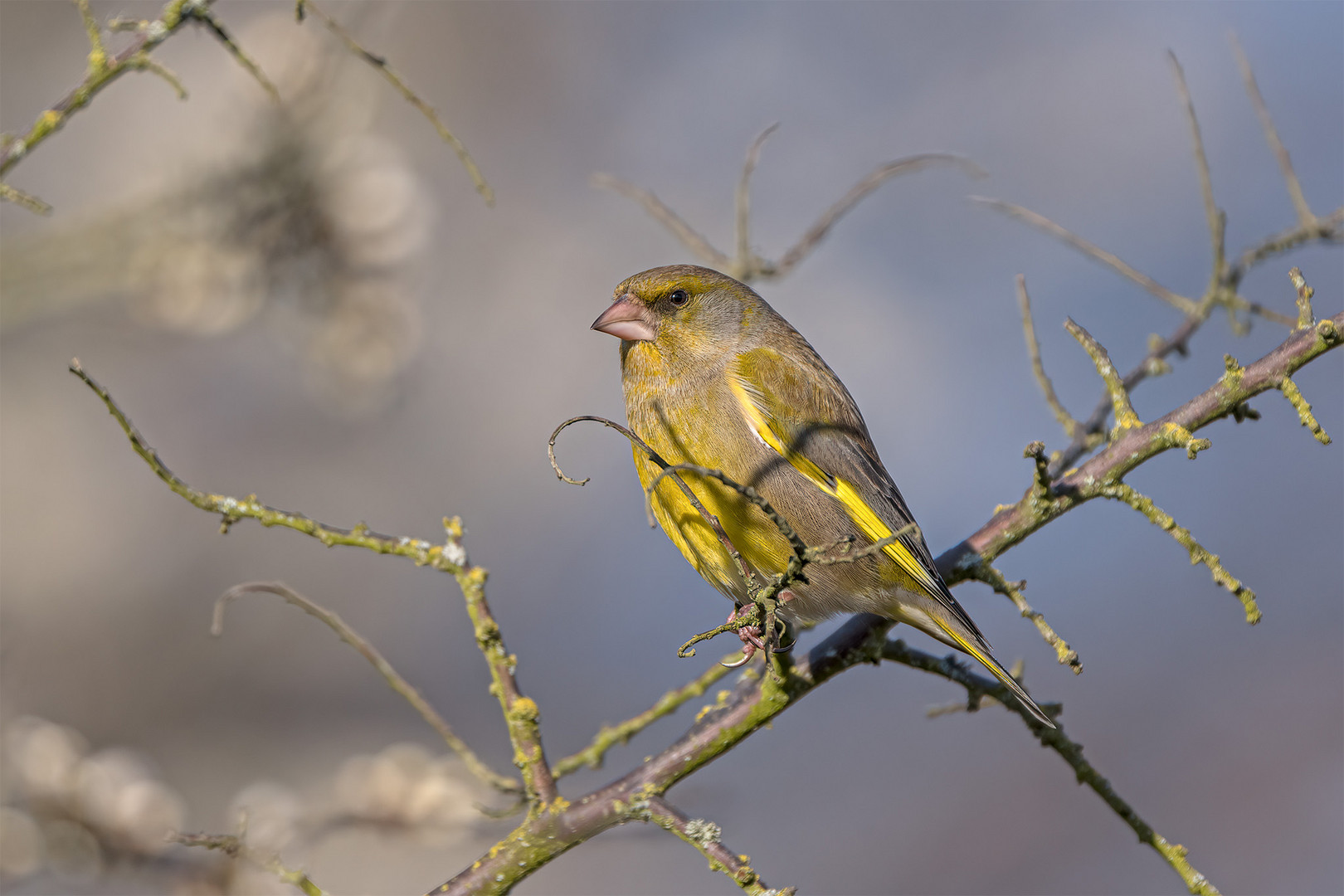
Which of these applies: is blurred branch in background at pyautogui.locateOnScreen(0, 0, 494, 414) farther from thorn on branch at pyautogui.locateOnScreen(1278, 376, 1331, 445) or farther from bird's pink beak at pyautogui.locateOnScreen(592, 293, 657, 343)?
thorn on branch at pyautogui.locateOnScreen(1278, 376, 1331, 445)

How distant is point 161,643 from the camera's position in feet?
17.7

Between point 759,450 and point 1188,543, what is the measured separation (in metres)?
1.15

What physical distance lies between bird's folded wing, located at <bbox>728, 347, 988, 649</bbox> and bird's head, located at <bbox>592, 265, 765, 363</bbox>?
0.11 metres

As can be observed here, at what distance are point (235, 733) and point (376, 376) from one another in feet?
8.07

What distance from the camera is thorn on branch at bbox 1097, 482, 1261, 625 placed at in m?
1.76

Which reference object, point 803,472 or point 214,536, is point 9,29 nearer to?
point 214,536

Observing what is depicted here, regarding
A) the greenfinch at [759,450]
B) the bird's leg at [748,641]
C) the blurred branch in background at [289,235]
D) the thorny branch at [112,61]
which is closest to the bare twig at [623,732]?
the bird's leg at [748,641]

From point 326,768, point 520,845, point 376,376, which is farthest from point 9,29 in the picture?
point 520,845

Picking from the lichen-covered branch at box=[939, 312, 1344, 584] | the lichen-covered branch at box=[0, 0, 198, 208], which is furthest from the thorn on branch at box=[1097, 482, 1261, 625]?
the lichen-covered branch at box=[0, 0, 198, 208]

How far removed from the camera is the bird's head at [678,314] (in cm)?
301

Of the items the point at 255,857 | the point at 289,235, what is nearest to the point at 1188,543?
the point at 255,857

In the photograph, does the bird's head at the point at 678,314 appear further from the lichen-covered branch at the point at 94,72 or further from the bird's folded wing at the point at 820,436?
the lichen-covered branch at the point at 94,72

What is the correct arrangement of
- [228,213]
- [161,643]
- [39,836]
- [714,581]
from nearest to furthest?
[39,836]
[714,581]
[228,213]
[161,643]

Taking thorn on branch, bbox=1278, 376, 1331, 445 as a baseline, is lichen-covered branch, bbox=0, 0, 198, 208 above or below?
above
